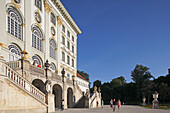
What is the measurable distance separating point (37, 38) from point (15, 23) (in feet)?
19.4

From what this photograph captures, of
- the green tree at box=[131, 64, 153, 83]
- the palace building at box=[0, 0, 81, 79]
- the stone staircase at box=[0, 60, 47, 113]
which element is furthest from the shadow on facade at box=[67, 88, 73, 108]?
the green tree at box=[131, 64, 153, 83]

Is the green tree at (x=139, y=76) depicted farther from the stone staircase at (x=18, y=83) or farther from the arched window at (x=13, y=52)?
the stone staircase at (x=18, y=83)

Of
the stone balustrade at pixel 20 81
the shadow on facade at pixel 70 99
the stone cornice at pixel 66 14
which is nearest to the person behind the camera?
the stone balustrade at pixel 20 81

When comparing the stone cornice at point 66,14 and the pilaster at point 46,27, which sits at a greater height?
the stone cornice at point 66,14

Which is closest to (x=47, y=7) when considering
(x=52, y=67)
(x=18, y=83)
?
(x=52, y=67)

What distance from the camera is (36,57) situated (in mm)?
28781

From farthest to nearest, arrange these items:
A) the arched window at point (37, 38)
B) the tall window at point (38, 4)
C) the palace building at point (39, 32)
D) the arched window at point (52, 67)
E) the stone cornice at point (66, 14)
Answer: the stone cornice at point (66, 14)
the arched window at point (52, 67)
the tall window at point (38, 4)
the arched window at point (37, 38)
the palace building at point (39, 32)

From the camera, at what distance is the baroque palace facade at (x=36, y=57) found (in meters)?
13.3

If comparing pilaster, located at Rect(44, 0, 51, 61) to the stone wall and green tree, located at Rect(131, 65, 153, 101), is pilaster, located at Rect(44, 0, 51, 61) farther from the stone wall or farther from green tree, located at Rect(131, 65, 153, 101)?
green tree, located at Rect(131, 65, 153, 101)

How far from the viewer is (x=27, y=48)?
26047 millimetres

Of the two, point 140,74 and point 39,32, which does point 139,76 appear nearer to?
point 140,74

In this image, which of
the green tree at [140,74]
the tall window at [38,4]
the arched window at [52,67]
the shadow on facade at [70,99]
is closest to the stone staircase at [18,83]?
the shadow on facade at [70,99]

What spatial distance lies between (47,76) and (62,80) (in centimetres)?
566

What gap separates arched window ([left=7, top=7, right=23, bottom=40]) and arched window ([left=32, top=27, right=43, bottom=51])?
10.2 ft
